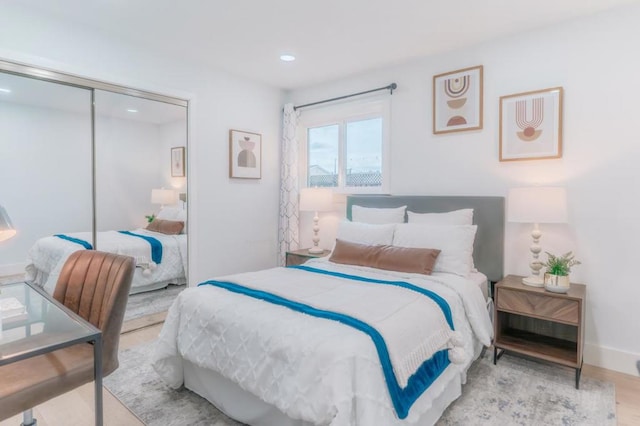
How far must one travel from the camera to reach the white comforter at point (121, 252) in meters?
2.77

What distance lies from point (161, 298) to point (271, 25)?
2740mm

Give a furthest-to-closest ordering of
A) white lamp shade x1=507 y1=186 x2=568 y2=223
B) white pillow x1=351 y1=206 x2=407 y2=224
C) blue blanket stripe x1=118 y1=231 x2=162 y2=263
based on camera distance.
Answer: blue blanket stripe x1=118 y1=231 x2=162 y2=263
white pillow x1=351 y1=206 x2=407 y2=224
white lamp shade x1=507 y1=186 x2=568 y2=223

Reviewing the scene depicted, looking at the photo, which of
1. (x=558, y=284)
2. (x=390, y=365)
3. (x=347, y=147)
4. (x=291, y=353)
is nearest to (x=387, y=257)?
(x=558, y=284)

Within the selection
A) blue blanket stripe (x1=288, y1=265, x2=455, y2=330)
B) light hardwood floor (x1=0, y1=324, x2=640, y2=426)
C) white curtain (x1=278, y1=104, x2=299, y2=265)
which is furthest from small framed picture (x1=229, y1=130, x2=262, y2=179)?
light hardwood floor (x1=0, y1=324, x2=640, y2=426)

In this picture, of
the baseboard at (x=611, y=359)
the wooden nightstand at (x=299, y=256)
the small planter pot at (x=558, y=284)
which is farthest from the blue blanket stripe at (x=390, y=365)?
the wooden nightstand at (x=299, y=256)

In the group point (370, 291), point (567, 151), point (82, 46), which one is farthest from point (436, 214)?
point (82, 46)

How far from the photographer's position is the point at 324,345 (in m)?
1.55

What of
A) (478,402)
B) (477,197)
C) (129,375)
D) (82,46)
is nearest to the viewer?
(478,402)

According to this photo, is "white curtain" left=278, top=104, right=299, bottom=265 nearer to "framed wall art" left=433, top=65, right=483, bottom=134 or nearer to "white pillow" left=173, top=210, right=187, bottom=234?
"white pillow" left=173, top=210, right=187, bottom=234

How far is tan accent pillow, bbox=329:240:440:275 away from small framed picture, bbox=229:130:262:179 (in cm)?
159

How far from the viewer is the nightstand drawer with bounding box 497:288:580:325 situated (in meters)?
2.36

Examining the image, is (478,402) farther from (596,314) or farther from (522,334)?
(596,314)

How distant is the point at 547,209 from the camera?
A: 254 cm

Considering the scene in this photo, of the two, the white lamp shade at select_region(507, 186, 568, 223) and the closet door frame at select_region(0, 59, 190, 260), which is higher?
the closet door frame at select_region(0, 59, 190, 260)
